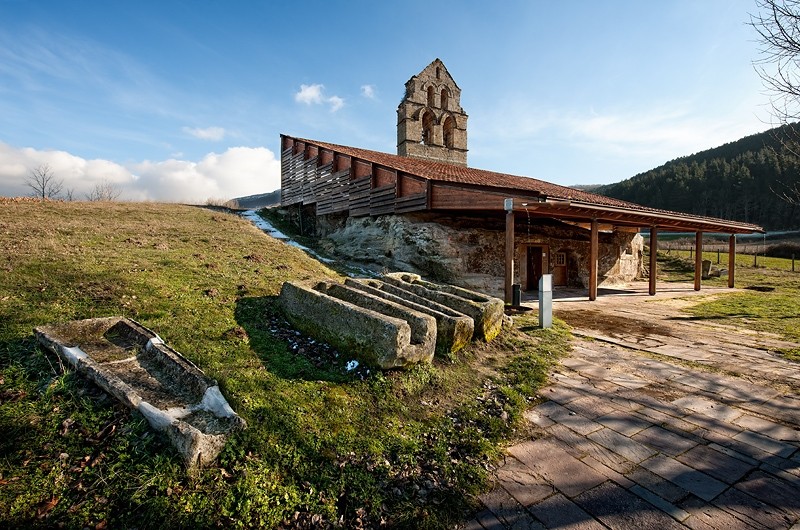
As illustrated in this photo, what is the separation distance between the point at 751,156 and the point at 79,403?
287ft

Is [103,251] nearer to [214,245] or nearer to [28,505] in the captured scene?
[214,245]

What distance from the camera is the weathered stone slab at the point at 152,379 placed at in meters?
2.39

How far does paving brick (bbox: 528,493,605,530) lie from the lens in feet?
7.09

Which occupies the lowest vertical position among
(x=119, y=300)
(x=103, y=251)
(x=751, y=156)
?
(x=119, y=300)

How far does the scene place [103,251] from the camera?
24.1 ft

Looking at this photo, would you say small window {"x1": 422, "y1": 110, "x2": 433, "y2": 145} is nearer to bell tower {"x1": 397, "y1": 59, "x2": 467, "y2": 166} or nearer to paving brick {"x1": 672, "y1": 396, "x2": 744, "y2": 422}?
bell tower {"x1": 397, "y1": 59, "x2": 467, "y2": 166}

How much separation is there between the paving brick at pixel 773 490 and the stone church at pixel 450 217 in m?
6.45

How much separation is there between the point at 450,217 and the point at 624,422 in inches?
347

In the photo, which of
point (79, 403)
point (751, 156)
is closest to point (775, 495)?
point (79, 403)

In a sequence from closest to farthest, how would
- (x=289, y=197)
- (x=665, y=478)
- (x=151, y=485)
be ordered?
1. (x=151, y=485)
2. (x=665, y=478)
3. (x=289, y=197)

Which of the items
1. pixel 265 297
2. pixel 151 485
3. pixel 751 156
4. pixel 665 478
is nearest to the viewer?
pixel 151 485

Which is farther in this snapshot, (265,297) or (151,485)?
(265,297)

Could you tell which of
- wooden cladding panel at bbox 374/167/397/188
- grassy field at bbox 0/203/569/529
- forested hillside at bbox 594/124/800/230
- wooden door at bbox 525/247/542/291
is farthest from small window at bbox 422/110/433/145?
forested hillside at bbox 594/124/800/230

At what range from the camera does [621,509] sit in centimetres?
229
